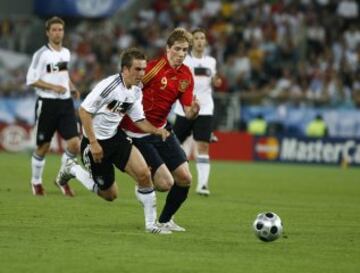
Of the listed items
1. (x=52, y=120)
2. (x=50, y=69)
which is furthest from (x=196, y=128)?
(x=50, y=69)

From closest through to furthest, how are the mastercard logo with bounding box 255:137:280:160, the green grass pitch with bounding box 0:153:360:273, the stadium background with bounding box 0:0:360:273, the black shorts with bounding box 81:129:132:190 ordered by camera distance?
the green grass pitch with bounding box 0:153:360:273
the stadium background with bounding box 0:0:360:273
the black shorts with bounding box 81:129:132:190
the mastercard logo with bounding box 255:137:280:160

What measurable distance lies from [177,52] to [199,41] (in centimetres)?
544

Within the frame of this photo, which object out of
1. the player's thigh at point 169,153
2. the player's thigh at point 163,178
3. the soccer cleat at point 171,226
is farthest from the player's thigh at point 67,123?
the soccer cleat at point 171,226

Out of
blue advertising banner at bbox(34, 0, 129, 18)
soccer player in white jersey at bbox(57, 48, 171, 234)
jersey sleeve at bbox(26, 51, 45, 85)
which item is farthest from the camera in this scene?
blue advertising banner at bbox(34, 0, 129, 18)

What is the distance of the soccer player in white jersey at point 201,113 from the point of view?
18.0m

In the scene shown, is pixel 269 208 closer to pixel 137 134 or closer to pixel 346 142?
pixel 137 134

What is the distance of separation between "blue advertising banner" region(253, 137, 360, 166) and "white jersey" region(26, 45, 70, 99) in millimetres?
13420

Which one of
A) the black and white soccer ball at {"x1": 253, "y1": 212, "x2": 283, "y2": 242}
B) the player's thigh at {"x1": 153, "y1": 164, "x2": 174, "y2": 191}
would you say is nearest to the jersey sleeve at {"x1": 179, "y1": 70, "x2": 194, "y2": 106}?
the player's thigh at {"x1": 153, "y1": 164, "x2": 174, "y2": 191}

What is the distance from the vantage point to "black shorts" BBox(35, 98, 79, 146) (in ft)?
55.0

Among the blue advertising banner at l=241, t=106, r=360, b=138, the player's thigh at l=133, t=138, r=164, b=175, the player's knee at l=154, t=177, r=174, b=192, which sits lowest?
the blue advertising banner at l=241, t=106, r=360, b=138

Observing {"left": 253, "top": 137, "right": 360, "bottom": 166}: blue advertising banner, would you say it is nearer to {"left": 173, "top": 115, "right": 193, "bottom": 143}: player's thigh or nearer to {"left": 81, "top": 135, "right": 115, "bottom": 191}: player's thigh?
{"left": 173, "top": 115, "right": 193, "bottom": 143}: player's thigh

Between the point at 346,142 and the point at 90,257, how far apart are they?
64.8ft

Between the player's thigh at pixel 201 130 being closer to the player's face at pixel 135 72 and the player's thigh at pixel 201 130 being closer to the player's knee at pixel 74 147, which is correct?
the player's knee at pixel 74 147

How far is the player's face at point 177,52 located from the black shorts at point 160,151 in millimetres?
950
